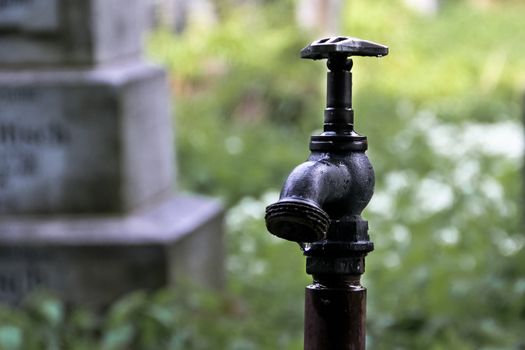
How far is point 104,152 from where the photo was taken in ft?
17.6

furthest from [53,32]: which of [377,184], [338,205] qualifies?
[377,184]

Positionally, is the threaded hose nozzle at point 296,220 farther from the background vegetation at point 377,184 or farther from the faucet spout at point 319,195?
the background vegetation at point 377,184

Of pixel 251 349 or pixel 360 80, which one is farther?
pixel 360 80

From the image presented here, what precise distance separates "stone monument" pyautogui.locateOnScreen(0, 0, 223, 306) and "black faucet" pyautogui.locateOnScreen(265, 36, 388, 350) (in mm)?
3072

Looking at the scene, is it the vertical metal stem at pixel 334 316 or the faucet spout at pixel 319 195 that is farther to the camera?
the vertical metal stem at pixel 334 316

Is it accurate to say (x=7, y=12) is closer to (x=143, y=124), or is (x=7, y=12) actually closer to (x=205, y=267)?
(x=143, y=124)

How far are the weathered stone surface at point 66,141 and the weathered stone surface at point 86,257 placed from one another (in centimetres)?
10

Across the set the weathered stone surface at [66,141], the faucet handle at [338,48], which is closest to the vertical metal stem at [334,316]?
the faucet handle at [338,48]

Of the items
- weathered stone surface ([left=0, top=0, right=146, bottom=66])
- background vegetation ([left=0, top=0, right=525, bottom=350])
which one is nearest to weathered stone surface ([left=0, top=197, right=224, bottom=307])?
background vegetation ([left=0, top=0, right=525, bottom=350])

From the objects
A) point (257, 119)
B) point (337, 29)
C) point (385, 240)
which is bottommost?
point (385, 240)

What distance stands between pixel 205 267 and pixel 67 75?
1.21m

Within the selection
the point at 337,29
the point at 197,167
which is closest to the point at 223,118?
the point at 337,29

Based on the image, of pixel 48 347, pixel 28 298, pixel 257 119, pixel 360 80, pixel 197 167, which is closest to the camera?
pixel 48 347

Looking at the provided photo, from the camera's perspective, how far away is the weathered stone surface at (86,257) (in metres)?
5.25
